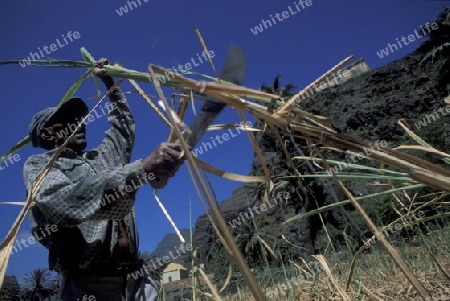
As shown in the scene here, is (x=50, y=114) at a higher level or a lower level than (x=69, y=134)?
higher

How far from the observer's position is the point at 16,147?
1144 millimetres

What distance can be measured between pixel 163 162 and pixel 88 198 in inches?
17.9

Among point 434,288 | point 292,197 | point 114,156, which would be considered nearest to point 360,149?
point 434,288

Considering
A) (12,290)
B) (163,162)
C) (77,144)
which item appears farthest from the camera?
(12,290)

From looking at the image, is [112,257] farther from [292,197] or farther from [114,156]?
[292,197]

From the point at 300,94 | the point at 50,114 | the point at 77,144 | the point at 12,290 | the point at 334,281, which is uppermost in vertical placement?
the point at 50,114

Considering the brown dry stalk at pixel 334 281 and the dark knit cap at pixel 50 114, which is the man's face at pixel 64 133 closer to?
the dark knit cap at pixel 50 114

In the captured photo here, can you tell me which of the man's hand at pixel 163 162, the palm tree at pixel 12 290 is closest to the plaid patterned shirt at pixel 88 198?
the man's hand at pixel 163 162

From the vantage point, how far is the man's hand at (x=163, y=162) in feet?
3.08

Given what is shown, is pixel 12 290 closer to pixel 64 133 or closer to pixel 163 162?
pixel 64 133

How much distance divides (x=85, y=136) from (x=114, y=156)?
228 mm

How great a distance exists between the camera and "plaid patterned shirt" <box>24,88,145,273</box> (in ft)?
4.06

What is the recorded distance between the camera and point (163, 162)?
38.4 inches

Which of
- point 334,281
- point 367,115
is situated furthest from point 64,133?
point 367,115
